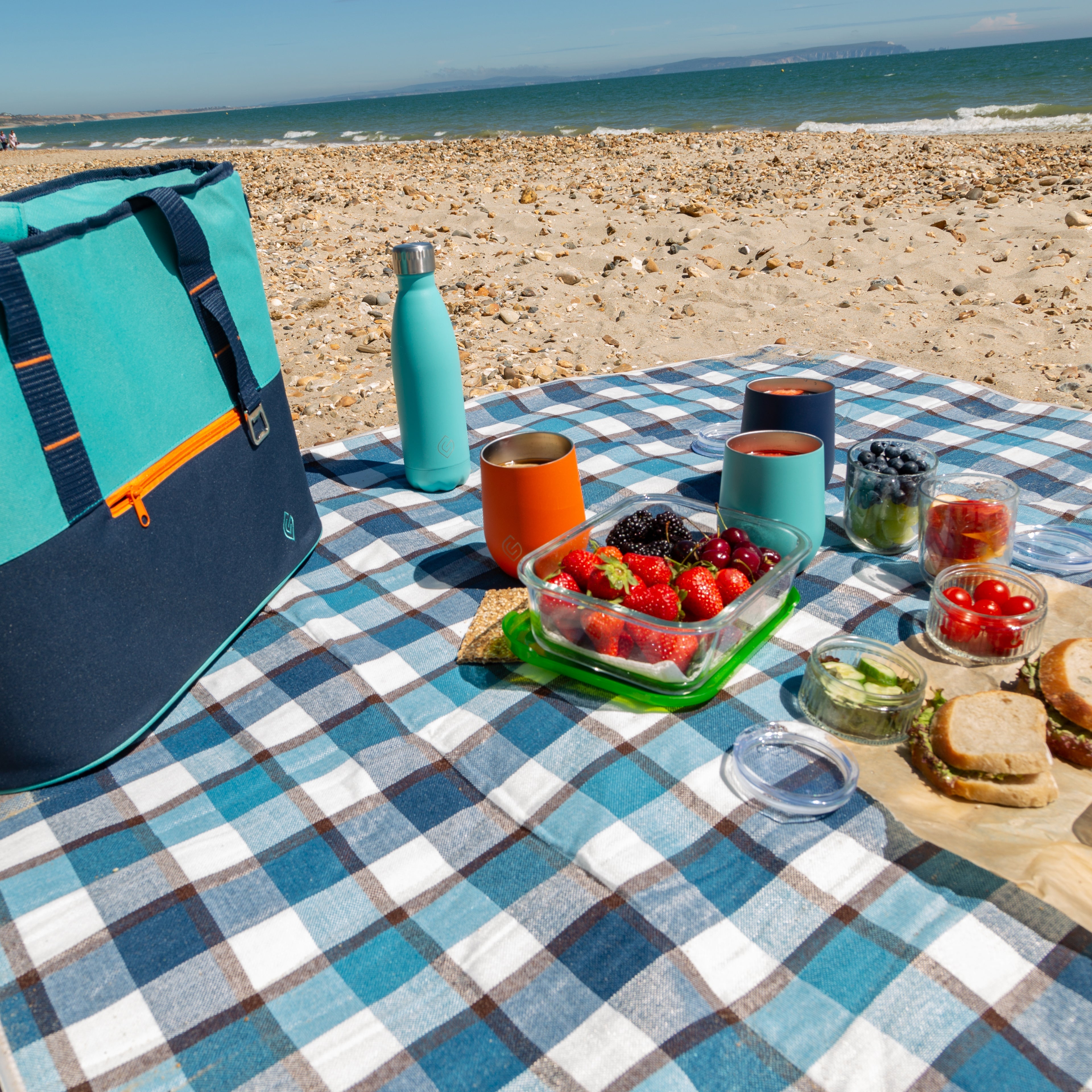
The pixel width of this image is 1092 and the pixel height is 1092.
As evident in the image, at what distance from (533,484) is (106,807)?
35.8 inches

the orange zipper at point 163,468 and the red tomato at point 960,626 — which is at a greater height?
the orange zipper at point 163,468

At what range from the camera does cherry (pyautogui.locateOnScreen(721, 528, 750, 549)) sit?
1439 mm

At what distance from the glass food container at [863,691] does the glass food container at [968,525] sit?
0.34 m

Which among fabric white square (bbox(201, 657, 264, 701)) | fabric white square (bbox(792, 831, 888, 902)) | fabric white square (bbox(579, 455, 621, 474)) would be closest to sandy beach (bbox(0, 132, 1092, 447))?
fabric white square (bbox(579, 455, 621, 474))

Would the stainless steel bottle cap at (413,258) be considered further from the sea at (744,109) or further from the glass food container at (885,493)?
the sea at (744,109)

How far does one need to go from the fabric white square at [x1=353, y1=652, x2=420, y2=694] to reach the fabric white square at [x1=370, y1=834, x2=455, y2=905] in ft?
1.18

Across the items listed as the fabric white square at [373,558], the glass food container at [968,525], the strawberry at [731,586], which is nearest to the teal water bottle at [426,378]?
the fabric white square at [373,558]

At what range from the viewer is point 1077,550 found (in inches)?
66.4

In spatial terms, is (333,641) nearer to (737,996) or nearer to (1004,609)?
(737,996)

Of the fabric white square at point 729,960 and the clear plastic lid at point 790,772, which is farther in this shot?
the clear plastic lid at point 790,772

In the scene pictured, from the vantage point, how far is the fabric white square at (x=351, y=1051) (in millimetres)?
899

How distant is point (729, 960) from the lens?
0.98 m

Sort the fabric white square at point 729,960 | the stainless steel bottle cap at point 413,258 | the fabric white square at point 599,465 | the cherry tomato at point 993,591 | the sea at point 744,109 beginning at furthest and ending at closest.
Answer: the sea at point 744,109 → the fabric white square at point 599,465 → the stainless steel bottle cap at point 413,258 → the cherry tomato at point 993,591 → the fabric white square at point 729,960

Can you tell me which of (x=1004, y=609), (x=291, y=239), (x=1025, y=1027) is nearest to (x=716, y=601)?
(x=1004, y=609)
